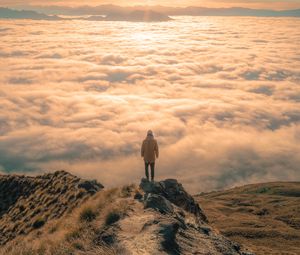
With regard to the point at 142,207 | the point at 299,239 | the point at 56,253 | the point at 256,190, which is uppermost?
the point at 56,253

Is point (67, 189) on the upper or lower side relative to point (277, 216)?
upper

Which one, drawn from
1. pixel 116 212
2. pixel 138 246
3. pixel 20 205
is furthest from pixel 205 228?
pixel 20 205

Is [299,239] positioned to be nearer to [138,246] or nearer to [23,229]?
[23,229]

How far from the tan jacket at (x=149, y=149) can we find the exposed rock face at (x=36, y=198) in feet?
12.9

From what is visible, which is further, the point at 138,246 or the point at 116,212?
the point at 116,212

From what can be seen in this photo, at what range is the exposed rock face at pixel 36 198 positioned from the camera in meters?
23.5

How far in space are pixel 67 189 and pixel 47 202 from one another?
135 cm

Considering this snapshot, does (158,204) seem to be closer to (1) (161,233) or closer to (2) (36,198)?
(1) (161,233)

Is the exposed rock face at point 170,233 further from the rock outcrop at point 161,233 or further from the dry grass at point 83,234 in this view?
the dry grass at point 83,234

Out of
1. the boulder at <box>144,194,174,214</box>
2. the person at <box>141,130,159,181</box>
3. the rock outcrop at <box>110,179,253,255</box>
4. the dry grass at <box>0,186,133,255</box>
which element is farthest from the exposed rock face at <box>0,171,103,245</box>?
the boulder at <box>144,194,174,214</box>

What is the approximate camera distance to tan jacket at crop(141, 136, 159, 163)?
21.6 meters

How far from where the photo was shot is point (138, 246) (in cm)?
1284

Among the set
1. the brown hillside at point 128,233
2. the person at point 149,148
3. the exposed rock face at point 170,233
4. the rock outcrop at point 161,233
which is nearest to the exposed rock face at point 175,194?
the person at point 149,148

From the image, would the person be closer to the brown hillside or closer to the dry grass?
the brown hillside
